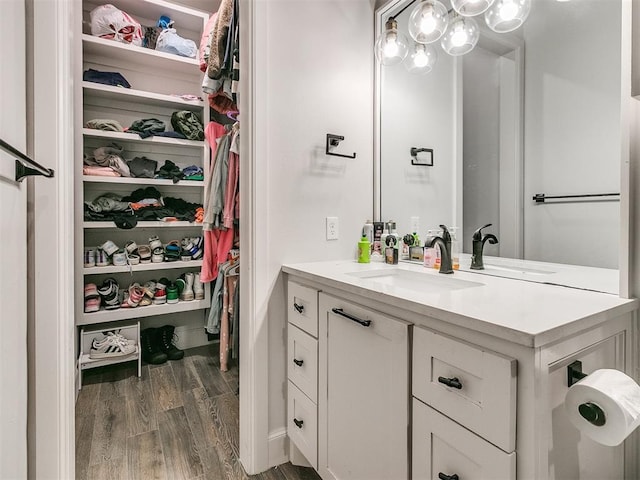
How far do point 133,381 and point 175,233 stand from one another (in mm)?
1166

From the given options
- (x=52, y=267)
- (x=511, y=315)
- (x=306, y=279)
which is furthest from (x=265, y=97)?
(x=511, y=315)

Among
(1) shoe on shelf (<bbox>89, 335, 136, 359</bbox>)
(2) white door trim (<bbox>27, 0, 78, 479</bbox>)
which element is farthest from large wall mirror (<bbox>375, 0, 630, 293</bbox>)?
(1) shoe on shelf (<bbox>89, 335, 136, 359</bbox>)

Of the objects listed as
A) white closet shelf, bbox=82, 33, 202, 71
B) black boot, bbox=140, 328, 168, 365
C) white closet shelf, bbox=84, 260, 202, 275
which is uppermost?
white closet shelf, bbox=82, 33, 202, 71

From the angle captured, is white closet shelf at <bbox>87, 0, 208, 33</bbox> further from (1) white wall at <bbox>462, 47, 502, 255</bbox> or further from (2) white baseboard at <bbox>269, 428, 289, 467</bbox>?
(2) white baseboard at <bbox>269, 428, 289, 467</bbox>

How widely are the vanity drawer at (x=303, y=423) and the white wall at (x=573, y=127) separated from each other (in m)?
1.07

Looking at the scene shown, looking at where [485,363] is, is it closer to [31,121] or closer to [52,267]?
[52,267]

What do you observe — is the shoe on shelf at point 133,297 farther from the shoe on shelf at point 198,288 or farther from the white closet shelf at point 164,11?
the white closet shelf at point 164,11

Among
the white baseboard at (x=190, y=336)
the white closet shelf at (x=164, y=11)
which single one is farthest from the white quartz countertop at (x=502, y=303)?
the white closet shelf at (x=164, y=11)

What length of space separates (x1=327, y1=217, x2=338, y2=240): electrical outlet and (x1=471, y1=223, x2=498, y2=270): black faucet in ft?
2.07

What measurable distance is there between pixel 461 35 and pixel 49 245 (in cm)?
178

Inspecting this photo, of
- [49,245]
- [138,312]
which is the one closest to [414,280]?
[49,245]

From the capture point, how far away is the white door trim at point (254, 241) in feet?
4.84

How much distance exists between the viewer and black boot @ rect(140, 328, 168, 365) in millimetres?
2604

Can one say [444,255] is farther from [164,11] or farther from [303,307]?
[164,11]
